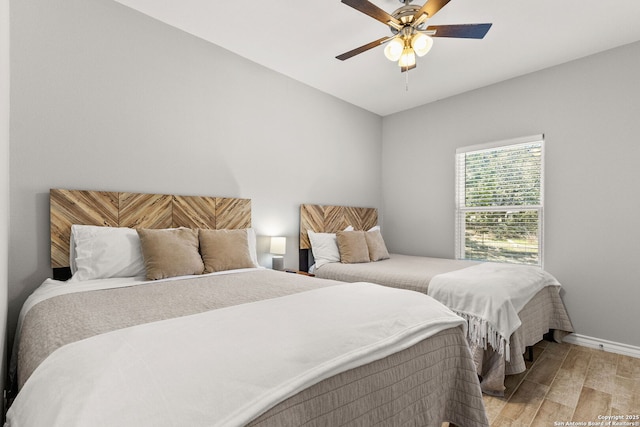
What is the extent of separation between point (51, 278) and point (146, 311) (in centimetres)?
134

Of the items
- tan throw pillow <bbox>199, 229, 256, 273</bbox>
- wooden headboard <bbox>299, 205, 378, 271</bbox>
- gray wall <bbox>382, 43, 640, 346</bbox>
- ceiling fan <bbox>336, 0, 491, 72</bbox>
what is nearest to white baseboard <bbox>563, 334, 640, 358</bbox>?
gray wall <bbox>382, 43, 640, 346</bbox>

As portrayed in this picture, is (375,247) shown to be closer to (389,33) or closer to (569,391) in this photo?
(569,391)

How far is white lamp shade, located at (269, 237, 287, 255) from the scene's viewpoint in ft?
10.2

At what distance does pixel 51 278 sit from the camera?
2096 mm

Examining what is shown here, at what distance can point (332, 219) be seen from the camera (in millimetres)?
3938

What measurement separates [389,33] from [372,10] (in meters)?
0.86

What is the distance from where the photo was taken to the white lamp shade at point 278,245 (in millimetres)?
3123

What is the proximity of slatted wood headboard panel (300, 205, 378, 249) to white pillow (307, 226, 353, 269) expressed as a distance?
0.36 feet

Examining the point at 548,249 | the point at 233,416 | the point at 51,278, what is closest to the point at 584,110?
the point at 548,249

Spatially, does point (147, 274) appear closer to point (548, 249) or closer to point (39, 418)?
point (39, 418)

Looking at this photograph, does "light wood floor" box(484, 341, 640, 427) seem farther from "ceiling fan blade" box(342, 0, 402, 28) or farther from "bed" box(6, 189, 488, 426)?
"ceiling fan blade" box(342, 0, 402, 28)

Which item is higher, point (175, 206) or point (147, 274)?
point (175, 206)

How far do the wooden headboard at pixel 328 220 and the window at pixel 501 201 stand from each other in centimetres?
121

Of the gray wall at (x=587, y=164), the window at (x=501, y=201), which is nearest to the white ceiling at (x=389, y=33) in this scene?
the gray wall at (x=587, y=164)
